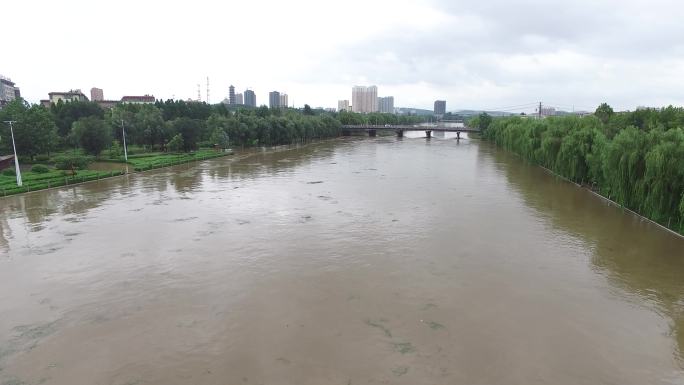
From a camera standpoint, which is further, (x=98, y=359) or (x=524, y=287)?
(x=524, y=287)

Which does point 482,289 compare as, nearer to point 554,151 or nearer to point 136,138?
point 554,151

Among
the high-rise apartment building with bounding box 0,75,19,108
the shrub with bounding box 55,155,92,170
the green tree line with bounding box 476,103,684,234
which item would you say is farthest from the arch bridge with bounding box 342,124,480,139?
the high-rise apartment building with bounding box 0,75,19,108

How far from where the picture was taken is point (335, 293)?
1422 centimetres

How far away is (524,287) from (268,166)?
35498mm

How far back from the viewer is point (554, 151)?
38562mm

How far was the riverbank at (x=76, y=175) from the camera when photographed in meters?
30.0

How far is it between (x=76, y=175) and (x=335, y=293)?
31248mm

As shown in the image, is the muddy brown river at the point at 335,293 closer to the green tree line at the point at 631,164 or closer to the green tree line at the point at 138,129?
the green tree line at the point at 631,164

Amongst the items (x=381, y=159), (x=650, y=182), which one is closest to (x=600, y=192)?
(x=650, y=182)

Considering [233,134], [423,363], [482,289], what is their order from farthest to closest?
[233,134] → [482,289] → [423,363]

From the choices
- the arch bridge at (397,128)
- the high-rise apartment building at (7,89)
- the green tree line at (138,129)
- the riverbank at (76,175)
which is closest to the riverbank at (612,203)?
the riverbank at (76,175)

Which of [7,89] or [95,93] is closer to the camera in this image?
[7,89]

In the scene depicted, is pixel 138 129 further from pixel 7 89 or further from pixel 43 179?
pixel 7 89

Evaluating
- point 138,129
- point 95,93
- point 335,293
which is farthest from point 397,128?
point 95,93
